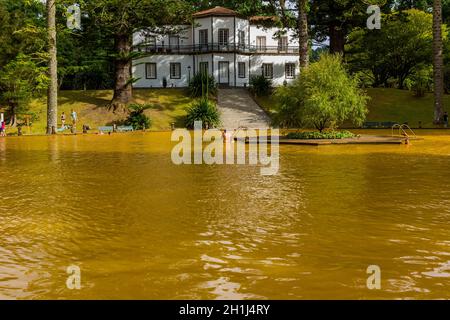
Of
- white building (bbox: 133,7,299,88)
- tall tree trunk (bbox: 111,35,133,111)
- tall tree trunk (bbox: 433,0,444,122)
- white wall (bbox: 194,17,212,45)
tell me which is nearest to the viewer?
tall tree trunk (bbox: 433,0,444,122)

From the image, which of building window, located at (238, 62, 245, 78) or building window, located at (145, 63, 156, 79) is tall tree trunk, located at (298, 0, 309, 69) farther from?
building window, located at (145, 63, 156, 79)

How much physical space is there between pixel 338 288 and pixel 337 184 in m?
7.38

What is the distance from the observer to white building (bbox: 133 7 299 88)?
197 ft

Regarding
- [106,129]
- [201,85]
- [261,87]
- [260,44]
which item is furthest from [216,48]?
[106,129]

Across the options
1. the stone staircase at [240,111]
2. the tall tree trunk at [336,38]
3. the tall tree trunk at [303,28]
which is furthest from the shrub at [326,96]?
the tall tree trunk at [336,38]

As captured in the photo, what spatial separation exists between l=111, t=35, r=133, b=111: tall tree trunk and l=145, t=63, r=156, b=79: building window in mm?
13153

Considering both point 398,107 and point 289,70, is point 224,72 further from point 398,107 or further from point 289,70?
point 398,107

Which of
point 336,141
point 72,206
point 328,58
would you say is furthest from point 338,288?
point 328,58

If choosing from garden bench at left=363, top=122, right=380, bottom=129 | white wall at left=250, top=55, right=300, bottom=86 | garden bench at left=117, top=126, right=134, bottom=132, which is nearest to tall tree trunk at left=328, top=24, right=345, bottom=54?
garden bench at left=363, top=122, right=380, bottom=129

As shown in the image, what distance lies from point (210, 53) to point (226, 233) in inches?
2113

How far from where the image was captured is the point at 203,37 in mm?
60656

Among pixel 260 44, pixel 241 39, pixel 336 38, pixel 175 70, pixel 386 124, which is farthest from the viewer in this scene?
pixel 260 44

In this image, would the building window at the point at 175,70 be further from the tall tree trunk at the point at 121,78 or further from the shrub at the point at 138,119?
the shrub at the point at 138,119
